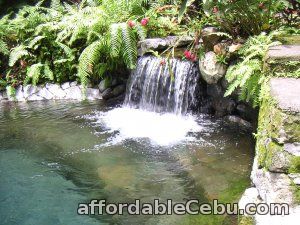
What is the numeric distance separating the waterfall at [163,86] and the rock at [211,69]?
52 cm

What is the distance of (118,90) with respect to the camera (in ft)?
30.0

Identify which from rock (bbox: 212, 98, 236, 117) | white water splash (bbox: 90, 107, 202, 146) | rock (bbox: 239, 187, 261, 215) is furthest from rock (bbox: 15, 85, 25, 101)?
rock (bbox: 239, 187, 261, 215)

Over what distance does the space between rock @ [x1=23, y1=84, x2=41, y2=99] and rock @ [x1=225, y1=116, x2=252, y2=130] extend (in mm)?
5291

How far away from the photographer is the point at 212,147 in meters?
5.58

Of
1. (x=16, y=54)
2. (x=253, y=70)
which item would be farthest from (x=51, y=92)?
(x=253, y=70)

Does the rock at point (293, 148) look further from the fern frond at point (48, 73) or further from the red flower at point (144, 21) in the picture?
the fern frond at point (48, 73)

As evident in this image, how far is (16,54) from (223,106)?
566 cm

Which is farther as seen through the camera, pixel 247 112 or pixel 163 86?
pixel 163 86

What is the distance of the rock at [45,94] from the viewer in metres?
9.49

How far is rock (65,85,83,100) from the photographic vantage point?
30.5 feet

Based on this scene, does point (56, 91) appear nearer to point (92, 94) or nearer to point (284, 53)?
point (92, 94)

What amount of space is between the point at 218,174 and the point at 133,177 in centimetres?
110

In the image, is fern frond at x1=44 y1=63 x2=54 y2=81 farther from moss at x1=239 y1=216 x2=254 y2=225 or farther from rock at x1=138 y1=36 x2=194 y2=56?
moss at x1=239 y1=216 x2=254 y2=225

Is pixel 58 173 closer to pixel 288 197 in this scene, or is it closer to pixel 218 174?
pixel 218 174
